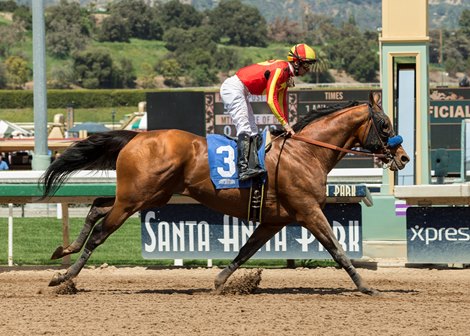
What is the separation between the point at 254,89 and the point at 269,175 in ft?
2.45

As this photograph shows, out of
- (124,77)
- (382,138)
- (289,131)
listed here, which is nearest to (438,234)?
(382,138)

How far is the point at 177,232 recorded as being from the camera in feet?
37.4

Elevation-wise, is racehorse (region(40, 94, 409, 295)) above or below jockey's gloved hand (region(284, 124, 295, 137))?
below

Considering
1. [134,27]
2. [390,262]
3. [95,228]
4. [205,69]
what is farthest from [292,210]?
[134,27]

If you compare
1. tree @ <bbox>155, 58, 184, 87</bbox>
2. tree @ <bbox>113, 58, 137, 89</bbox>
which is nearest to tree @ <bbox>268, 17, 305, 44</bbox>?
tree @ <bbox>155, 58, 184, 87</bbox>

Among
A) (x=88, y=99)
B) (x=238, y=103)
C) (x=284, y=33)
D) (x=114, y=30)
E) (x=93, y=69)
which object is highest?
(x=284, y=33)

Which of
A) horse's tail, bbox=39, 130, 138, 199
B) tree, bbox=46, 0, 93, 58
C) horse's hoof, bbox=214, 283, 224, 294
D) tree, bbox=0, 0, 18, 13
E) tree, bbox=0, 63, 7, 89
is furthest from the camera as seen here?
tree, bbox=0, 0, 18, 13

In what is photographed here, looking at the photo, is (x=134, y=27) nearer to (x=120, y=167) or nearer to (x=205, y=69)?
(x=205, y=69)

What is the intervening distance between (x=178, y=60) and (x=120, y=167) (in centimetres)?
12592

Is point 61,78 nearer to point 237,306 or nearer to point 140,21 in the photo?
point 140,21

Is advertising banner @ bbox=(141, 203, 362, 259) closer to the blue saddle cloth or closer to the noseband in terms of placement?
the noseband

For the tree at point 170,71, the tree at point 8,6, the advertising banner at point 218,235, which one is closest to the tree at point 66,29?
the tree at point 8,6

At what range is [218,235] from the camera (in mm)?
11406

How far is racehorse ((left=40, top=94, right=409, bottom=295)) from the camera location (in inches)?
353
